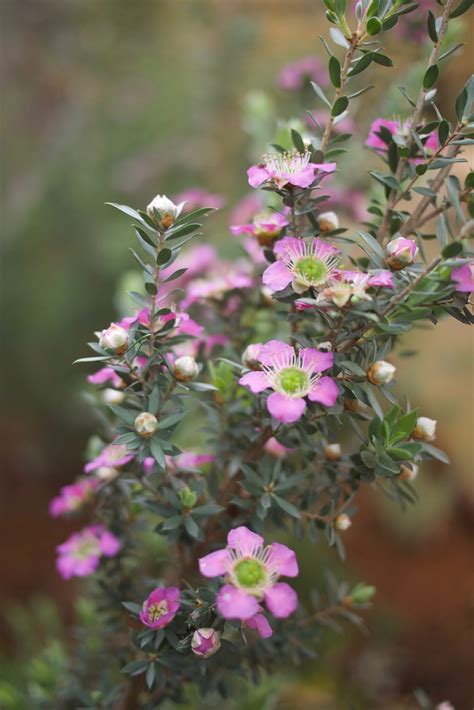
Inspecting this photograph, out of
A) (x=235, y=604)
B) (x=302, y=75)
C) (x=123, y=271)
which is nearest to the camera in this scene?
(x=235, y=604)

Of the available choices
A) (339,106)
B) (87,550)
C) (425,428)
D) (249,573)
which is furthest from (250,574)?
(339,106)

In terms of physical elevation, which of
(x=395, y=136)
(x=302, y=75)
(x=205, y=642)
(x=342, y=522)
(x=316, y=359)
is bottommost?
(x=205, y=642)

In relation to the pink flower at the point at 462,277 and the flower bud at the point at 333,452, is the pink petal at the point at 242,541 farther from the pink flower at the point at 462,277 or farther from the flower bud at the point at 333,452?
the pink flower at the point at 462,277

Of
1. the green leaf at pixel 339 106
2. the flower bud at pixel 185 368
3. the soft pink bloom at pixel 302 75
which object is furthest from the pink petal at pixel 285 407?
the soft pink bloom at pixel 302 75

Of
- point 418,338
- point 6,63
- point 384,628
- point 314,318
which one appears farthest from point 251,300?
point 6,63

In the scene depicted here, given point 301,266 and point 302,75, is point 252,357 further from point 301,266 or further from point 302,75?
point 302,75

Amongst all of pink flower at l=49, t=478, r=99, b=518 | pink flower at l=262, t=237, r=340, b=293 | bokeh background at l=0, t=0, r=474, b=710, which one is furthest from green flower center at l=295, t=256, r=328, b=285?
bokeh background at l=0, t=0, r=474, b=710
